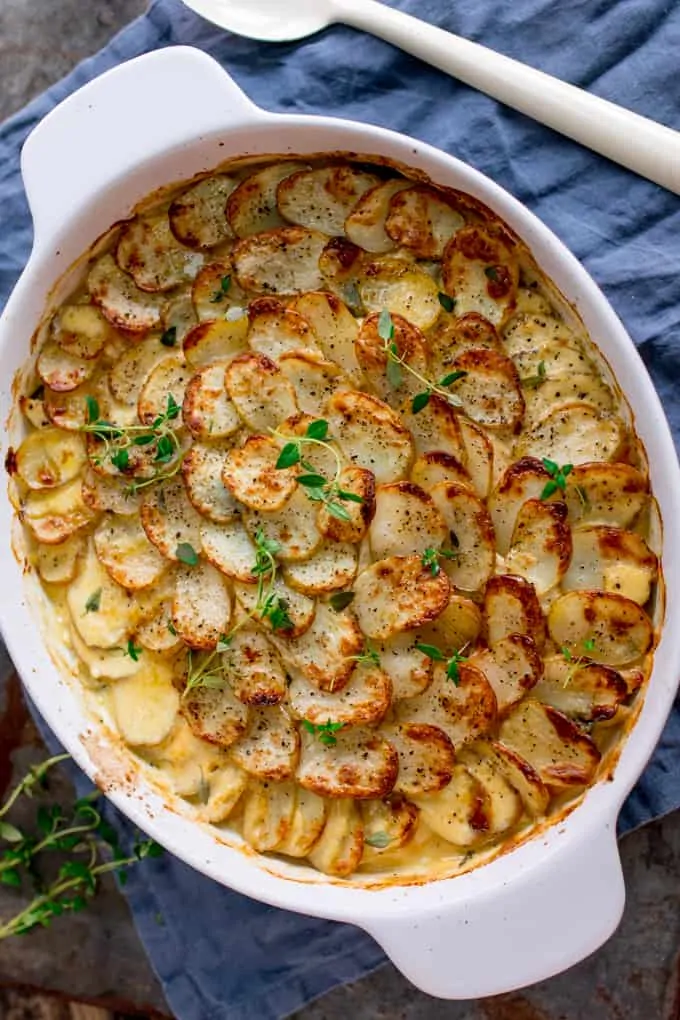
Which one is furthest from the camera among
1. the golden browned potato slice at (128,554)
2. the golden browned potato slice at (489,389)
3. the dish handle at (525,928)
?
the golden browned potato slice at (128,554)

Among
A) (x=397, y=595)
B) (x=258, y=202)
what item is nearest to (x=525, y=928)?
(x=397, y=595)

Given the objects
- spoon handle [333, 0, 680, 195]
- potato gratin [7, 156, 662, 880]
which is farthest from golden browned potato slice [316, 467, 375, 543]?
spoon handle [333, 0, 680, 195]

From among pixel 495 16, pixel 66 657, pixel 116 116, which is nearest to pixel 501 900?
pixel 66 657

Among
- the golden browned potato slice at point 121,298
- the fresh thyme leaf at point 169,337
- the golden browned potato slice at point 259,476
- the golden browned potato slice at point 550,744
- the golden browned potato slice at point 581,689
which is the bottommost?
the golden browned potato slice at point 550,744

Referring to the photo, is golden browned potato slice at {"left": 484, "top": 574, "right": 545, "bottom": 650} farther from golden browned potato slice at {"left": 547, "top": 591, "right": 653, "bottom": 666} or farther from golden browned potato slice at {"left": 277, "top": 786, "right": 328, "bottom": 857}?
golden browned potato slice at {"left": 277, "top": 786, "right": 328, "bottom": 857}

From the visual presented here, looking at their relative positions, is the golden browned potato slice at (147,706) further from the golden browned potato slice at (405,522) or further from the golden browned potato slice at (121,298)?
the golden browned potato slice at (121,298)

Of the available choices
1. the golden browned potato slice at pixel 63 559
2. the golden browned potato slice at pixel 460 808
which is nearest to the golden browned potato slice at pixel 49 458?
the golden browned potato slice at pixel 63 559

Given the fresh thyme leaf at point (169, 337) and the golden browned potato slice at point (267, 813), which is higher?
the fresh thyme leaf at point (169, 337)
